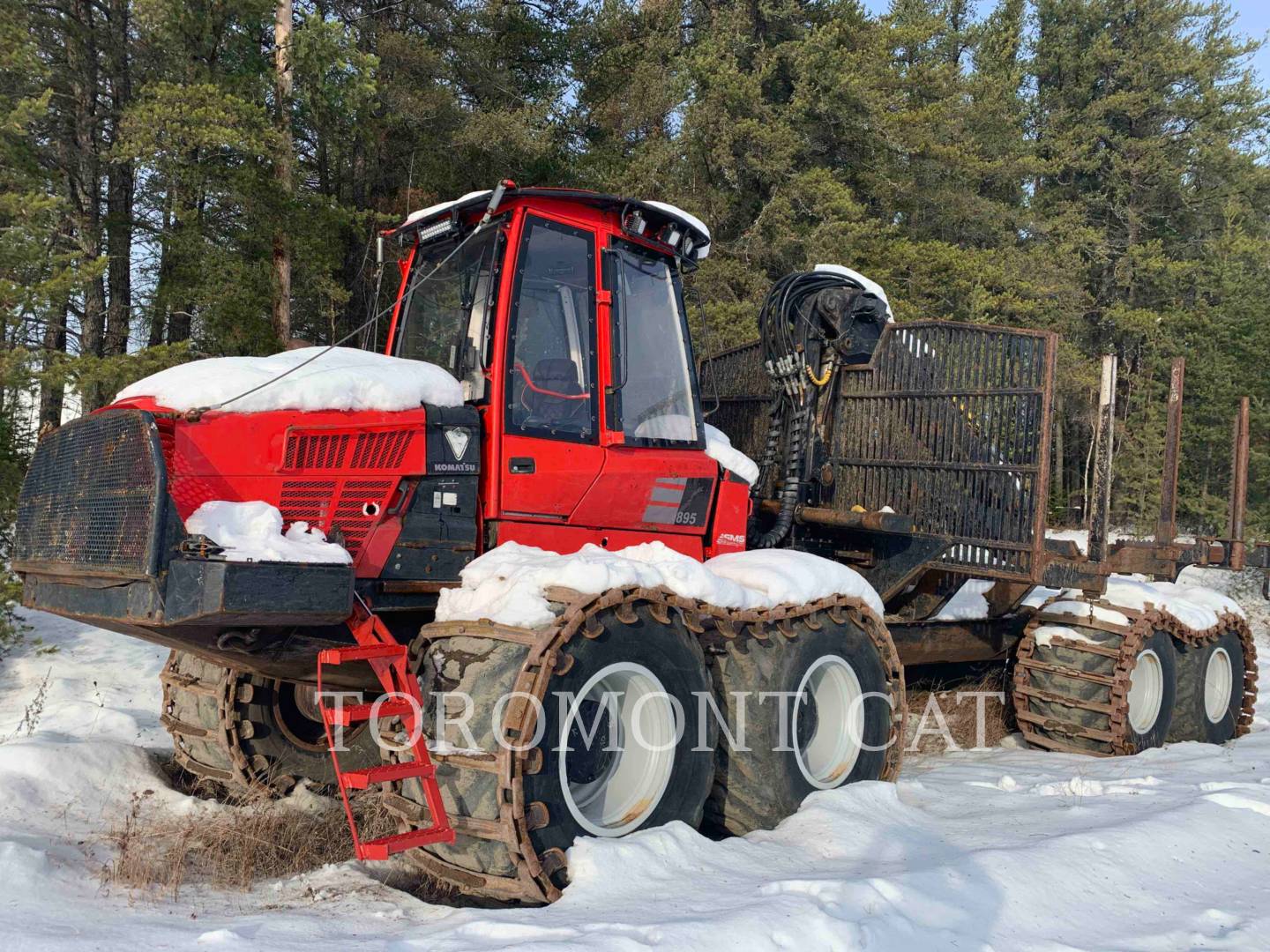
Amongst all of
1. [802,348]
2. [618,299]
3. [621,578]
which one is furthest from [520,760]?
[802,348]

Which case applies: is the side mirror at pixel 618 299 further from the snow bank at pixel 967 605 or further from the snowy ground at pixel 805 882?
the snow bank at pixel 967 605

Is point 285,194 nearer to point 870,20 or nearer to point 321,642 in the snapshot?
point 321,642

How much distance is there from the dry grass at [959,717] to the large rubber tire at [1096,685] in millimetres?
590

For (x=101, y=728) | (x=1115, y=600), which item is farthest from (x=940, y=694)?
(x=101, y=728)

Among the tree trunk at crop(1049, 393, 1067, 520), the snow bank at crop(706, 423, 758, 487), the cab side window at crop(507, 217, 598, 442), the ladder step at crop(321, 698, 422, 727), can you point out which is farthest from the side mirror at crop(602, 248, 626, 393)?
the tree trunk at crop(1049, 393, 1067, 520)

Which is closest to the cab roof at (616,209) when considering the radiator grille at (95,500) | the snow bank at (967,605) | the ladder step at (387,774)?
the radiator grille at (95,500)

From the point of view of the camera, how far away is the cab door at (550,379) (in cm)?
481

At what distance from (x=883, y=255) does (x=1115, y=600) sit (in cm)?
1395

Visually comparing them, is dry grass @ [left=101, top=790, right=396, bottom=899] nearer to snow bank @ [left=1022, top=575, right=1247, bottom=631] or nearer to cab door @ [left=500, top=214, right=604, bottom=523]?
cab door @ [left=500, top=214, right=604, bottom=523]

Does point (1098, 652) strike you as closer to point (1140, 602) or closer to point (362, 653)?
point (1140, 602)

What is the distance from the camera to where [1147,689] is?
7.53 metres

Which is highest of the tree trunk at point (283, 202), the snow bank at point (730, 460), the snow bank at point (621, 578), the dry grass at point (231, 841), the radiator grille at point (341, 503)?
the tree trunk at point (283, 202)

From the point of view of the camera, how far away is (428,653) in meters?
4.16

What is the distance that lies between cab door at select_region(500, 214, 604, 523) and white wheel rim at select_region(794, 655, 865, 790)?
1.60 m
